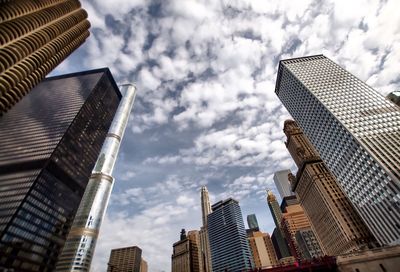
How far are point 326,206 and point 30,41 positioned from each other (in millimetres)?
155465

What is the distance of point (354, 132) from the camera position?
332 ft

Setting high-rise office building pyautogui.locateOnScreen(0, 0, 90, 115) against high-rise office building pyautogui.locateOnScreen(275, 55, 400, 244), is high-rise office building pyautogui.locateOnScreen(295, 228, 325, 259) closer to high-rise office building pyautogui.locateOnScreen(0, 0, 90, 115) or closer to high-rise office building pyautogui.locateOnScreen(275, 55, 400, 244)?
high-rise office building pyautogui.locateOnScreen(275, 55, 400, 244)

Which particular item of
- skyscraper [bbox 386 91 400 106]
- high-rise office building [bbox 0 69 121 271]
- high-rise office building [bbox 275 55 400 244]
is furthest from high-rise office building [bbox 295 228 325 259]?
high-rise office building [bbox 0 69 121 271]

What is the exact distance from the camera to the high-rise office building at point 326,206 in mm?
119750

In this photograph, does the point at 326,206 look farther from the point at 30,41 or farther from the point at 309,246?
the point at 30,41

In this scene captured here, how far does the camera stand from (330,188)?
143 m

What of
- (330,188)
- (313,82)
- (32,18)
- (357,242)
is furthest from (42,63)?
(330,188)

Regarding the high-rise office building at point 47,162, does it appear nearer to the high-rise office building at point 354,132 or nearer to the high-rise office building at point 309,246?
the high-rise office building at point 354,132

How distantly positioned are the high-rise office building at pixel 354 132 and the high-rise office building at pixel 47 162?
145m

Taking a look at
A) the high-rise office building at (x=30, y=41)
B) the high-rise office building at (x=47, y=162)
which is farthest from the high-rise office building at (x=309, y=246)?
the high-rise office building at (x=30, y=41)

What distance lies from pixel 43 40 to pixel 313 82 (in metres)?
134

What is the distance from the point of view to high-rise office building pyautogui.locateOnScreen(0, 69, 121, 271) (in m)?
108

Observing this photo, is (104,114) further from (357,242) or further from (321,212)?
(357,242)

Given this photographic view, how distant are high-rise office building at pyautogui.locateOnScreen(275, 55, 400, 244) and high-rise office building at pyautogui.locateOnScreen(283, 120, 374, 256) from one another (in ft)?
66.5
